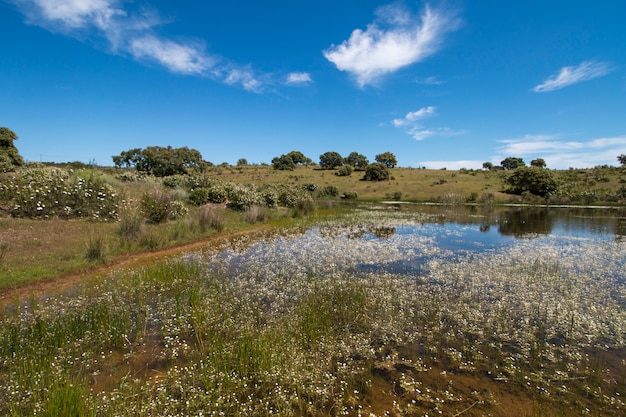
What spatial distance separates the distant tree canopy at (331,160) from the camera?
90.9m

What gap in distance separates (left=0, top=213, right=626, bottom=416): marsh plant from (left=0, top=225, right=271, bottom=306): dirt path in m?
1.06

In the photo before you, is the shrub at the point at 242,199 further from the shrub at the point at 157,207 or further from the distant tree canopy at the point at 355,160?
the distant tree canopy at the point at 355,160

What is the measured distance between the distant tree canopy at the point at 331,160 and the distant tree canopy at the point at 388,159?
12.6m

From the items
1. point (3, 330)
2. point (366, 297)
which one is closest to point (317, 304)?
point (366, 297)

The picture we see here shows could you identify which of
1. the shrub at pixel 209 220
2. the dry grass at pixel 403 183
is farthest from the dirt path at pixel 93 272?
the dry grass at pixel 403 183

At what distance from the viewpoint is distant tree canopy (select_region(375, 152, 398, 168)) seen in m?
92.3

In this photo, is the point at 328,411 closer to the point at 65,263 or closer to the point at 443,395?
the point at 443,395

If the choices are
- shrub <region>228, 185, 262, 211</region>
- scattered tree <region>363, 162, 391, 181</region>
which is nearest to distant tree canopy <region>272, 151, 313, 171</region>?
scattered tree <region>363, 162, 391, 181</region>

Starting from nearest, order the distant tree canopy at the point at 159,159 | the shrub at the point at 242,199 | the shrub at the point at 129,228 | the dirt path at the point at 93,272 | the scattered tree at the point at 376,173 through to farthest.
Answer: the dirt path at the point at 93,272
the shrub at the point at 129,228
the shrub at the point at 242,199
the distant tree canopy at the point at 159,159
the scattered tree at the point at 376,173

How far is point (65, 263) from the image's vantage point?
11.4 m

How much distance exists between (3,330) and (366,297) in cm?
877

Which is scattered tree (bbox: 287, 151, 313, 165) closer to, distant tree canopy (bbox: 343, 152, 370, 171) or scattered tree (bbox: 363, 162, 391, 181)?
distant tree canopy (bbox: 343, 152, 370, 171)

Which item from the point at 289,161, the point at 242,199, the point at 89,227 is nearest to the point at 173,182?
the point at 242,199

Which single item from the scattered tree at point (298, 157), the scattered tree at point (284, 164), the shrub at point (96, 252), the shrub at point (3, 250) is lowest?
the shrub at point (96, 252)
